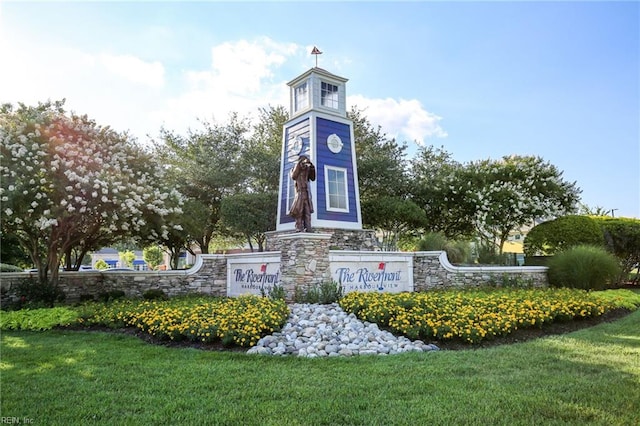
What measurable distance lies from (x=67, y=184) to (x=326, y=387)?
8231 millimetres

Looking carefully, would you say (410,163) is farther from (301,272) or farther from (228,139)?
(301,272)

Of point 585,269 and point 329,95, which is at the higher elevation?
point 329,95

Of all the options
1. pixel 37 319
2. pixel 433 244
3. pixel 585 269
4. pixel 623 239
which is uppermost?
pixel 623 239

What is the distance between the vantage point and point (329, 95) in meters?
14.1

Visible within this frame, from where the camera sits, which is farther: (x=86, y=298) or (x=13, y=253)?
(x=13, y=253)

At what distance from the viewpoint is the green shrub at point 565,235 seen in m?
14.1

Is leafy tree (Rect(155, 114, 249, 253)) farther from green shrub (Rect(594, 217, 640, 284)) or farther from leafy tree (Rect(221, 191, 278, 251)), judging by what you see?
green shrub (Rect(594, 217, 640, 284))

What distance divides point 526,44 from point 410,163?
11.3 meters

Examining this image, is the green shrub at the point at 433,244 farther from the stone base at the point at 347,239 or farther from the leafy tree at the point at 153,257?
the leafy tree at the point at 153,257

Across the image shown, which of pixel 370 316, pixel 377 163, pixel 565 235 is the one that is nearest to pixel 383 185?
pixel 377 163

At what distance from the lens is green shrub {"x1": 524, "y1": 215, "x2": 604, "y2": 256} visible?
14.1m

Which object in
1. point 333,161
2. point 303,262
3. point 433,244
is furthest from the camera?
point 433,244

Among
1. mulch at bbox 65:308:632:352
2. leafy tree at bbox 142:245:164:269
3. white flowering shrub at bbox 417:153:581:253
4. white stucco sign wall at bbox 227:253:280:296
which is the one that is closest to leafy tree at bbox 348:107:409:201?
white flowering shrub at bbox 417:153:581:253

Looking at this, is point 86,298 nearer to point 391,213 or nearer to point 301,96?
point 301,96
